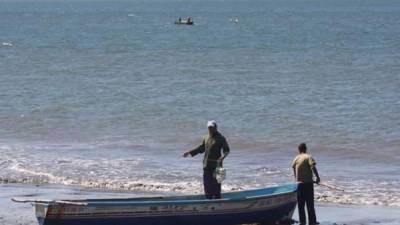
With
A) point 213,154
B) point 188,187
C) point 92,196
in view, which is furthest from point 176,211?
point 188,187

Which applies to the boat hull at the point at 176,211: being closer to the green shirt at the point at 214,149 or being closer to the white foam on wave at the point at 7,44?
the green shirt at the point at 214,149

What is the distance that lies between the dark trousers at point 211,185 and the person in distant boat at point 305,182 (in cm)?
122

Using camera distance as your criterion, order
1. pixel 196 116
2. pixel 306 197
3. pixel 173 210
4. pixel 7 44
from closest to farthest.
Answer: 1. pixel 173 210
2. pixel 306 197
3. pixel 196 116
4. pixel 7 44

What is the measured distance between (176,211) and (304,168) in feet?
6.88

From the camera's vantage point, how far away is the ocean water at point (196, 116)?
72.0 ft

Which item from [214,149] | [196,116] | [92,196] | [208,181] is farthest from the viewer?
[196,116]

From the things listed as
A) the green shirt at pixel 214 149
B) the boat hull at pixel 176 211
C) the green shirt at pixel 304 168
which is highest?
the green shirt at pixel 214 149

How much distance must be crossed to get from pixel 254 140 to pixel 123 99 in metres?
11.6

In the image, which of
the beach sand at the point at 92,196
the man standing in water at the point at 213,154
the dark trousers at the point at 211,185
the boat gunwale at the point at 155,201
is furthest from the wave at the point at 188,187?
the man standing in water at the point at 213,154

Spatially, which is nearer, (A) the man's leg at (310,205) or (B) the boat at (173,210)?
(B) the boat at (173,210)

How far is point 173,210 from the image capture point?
15.4m

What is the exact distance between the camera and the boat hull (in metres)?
14.9

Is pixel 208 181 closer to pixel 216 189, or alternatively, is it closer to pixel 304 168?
pixel 216 189

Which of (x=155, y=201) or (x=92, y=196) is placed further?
(x=92, y=196)
